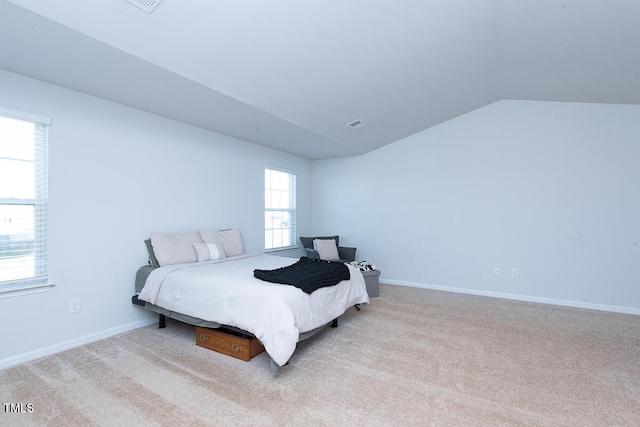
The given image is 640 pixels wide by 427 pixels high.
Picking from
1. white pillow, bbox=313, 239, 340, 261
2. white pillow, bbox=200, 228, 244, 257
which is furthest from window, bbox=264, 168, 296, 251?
white pillow, bbox=200, 228, 244, 257

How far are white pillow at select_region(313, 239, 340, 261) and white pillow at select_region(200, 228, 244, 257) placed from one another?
1382 mm

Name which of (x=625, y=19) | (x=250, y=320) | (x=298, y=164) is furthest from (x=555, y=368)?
(x=298, y=164)

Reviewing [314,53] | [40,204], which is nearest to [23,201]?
[40,204]

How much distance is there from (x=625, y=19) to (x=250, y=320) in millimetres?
3734

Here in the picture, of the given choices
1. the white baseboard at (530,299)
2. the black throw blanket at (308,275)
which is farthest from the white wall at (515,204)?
the black throw blanket at (308,275)

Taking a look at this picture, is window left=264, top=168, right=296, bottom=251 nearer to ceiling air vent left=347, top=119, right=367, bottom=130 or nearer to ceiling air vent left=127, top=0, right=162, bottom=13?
ceiling air vent left=347, top=119, right=367, bottom=130

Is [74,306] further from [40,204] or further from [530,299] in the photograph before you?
[530,299]

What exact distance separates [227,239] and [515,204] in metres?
4.13

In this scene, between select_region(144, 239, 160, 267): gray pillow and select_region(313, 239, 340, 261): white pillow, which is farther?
select_region(313, 239, 340, 261): white pillow

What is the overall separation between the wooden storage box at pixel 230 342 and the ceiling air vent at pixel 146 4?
8.11 feet

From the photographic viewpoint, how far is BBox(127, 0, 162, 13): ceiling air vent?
184cm

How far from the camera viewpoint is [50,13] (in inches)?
70.1

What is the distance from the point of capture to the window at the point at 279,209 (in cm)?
522

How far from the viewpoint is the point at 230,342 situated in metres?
2.62
